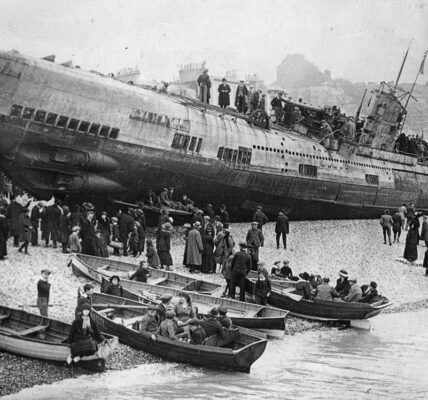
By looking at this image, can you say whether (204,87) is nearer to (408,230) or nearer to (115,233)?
(408,230)

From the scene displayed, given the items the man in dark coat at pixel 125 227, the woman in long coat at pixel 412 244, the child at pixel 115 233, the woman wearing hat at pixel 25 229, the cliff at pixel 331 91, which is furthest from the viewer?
the cliff at pixel 331 91

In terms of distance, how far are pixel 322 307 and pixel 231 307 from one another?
297 cm

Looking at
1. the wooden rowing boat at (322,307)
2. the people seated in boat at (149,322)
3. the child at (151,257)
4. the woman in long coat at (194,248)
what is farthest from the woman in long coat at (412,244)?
the people seated in boat at (149,322)

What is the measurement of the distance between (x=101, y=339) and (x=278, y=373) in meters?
4.27

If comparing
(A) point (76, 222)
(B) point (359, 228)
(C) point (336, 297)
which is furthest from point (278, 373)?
(B) point (359, 228)

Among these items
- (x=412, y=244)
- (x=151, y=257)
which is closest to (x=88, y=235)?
(x=151, y=257)

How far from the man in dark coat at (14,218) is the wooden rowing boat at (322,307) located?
860cm

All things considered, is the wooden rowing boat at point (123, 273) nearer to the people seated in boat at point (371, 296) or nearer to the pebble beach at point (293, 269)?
the pebble beach at point (293, 269)

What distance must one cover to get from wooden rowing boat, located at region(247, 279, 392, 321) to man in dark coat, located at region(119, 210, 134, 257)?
6.24m

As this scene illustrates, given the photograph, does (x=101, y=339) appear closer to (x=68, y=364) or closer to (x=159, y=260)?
(x=68, y=364)

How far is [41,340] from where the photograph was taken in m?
13.4

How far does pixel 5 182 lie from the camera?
3606cm

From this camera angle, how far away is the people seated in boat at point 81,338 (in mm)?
13097

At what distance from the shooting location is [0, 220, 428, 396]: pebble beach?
1354cm
